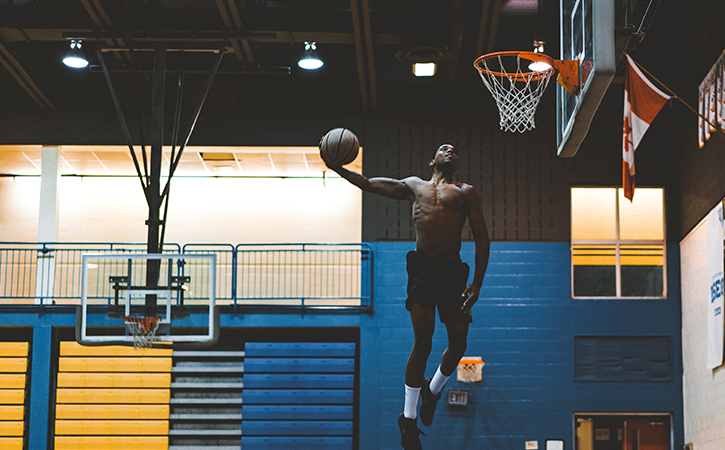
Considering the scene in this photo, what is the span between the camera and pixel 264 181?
20.9 metres

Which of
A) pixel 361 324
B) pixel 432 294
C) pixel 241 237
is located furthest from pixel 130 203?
pixel 432 294

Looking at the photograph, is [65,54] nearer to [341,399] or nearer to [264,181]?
[264,181]

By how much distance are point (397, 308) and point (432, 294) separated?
398 inches

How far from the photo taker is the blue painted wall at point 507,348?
54.0 ft

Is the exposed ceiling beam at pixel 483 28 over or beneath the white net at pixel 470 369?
over

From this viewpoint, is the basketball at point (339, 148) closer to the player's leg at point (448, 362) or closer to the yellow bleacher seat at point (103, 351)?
the player's leg at point (448, 362)

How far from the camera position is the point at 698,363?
15602 mm

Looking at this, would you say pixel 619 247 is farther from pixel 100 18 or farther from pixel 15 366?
pixel 15 366

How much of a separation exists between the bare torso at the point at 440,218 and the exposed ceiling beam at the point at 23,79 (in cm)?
1191

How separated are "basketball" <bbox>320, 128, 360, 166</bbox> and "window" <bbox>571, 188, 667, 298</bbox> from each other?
10964 millimetres

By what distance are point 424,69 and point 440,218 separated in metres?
9.58

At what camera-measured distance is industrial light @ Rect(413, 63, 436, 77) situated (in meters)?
15.9

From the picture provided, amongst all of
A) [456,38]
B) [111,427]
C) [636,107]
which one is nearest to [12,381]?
[111,427]

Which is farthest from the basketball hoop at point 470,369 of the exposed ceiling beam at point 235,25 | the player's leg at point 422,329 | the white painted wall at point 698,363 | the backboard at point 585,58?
the player's leg at point 422,329
